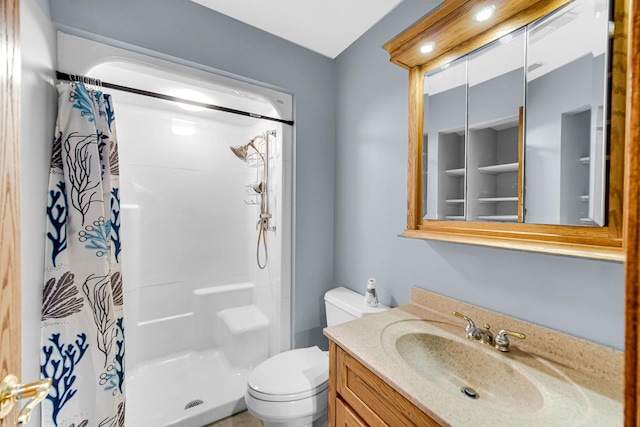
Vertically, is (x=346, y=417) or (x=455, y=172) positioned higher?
(x=455, y=172)

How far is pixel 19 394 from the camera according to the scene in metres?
0.48

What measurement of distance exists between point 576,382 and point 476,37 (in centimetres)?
126

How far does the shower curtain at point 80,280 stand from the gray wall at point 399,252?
52.1 inches

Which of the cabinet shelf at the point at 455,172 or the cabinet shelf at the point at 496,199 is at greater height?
the cabinet shelf at the point at 455,172

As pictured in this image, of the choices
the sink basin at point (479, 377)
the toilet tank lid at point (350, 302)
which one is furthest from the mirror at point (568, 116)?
the toilet tank lid at point (350, 302)

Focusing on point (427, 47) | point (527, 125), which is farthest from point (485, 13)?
point (527, 125)

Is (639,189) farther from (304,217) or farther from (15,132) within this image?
(304,217)

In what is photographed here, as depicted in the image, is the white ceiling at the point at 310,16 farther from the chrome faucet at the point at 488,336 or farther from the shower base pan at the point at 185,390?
the shower base pan at the point at 185,390

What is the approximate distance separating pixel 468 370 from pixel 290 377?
2.77 feet

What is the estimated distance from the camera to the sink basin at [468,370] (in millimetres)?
834

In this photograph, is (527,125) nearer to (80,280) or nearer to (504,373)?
(504,373)

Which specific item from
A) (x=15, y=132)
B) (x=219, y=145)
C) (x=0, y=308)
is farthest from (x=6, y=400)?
(x=219, y=145)

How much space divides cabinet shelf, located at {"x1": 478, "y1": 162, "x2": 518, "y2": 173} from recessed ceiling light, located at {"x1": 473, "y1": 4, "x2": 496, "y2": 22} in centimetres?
55

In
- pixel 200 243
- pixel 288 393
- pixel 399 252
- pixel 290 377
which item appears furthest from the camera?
pixel 200 243
